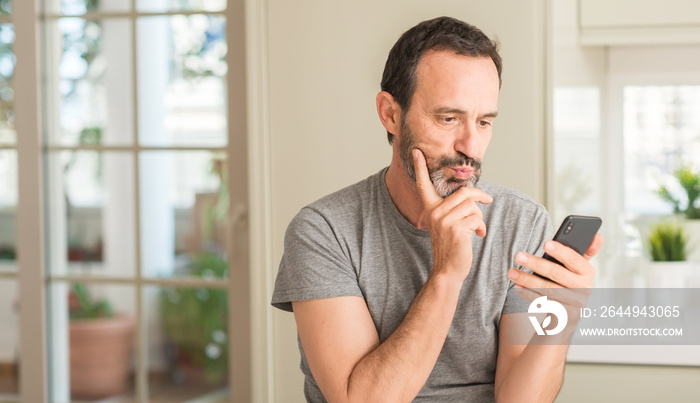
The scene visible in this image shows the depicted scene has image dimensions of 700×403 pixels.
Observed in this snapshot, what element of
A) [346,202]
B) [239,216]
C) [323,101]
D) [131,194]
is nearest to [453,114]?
[346,202]

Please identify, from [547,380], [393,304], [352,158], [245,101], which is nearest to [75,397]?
[245,101]

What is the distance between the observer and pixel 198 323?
2.55 meters

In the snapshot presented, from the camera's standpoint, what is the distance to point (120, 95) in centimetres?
255

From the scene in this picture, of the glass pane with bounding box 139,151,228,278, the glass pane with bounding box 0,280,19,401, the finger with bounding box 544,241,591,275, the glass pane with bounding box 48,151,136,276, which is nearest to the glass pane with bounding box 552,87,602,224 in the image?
the finger with bounding box 544,241,591,275

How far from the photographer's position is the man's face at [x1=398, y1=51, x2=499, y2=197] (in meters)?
1.23

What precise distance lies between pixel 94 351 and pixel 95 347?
0.6 inches

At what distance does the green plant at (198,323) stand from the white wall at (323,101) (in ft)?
2.12

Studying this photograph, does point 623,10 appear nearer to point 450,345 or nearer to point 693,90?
point 693,90

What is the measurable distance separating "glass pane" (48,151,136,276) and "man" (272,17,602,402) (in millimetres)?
1236

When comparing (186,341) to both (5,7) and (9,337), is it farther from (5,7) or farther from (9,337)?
(5,7)

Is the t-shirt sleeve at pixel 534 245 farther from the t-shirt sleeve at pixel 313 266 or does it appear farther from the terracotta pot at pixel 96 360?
the terracotta pot at pixel 96 360

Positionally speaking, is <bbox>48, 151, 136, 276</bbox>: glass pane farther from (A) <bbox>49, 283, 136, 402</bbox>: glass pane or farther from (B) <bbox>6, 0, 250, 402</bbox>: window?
(A) <bbox>49, 283, 136, 402</bbox>: glass pane

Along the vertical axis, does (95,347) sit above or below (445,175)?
below

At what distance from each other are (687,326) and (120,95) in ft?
6.61
